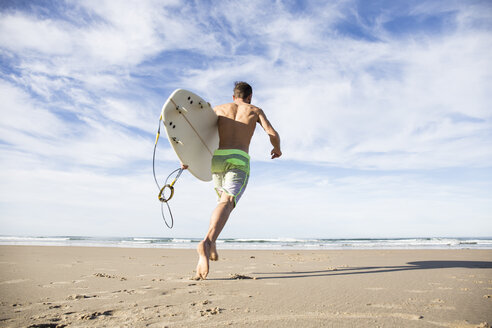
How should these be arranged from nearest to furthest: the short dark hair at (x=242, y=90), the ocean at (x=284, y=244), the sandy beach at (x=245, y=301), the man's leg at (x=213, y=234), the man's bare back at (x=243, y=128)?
1. the sandy beach at (x=245, y=301)
2. the man's leg at (x=213, y=234)
3. the man's bare back at (x=243, y=128)
4. the short dark hair at (x=242, y=90)
5. the ocean at (x=284, y=244)

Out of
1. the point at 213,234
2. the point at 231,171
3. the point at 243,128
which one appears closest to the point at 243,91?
the point at 243,128

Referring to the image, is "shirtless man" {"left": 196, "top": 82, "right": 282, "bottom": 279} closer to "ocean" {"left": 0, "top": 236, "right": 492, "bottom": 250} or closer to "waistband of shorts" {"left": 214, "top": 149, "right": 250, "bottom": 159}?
"waistband of shorts" {"left": 214, "top": 149, "right": 250, "bottom": 159}

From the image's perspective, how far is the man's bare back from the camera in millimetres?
3615

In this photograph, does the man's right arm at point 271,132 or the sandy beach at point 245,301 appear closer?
the sandy beach at point 245,301

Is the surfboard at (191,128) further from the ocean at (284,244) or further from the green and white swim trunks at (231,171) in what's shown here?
the ocean at (284,244)

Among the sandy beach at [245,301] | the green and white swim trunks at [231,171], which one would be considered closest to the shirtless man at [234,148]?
the green and white swim trunks at [231,171]

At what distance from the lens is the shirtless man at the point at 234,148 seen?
3262 millimetres

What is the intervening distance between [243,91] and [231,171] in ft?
3.90

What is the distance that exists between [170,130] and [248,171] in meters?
1.23

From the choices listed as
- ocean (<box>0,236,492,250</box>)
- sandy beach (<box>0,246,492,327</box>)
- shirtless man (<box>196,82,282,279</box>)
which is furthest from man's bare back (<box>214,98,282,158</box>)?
ocean (<box>0,236,492,250</box>)

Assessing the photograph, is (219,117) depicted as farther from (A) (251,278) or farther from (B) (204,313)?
(B) (204,313)

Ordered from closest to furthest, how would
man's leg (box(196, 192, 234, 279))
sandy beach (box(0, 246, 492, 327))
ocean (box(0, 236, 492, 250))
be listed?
sandy beach (box(0, 246, 492, 327)) → man's leg (box(196, 192, 234, 279)) → ocean (box(0, 236, 492, 250))

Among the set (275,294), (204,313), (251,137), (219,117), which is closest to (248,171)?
(251,137)

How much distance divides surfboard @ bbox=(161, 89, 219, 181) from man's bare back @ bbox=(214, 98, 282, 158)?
0.52m
